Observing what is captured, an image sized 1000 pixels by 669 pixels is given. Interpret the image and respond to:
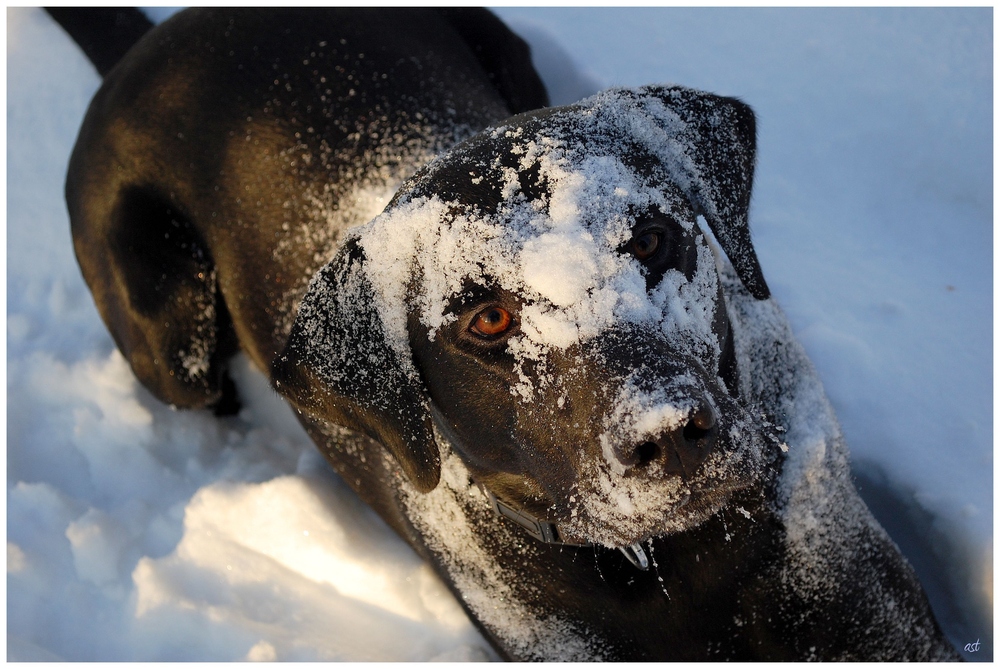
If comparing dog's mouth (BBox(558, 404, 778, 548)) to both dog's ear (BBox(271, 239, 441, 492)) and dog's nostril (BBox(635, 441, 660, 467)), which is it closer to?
A: dog's nostril (BBox(635, 441, 660, 467))

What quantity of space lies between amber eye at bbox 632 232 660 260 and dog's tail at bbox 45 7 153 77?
122 inches

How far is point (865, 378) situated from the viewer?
3029mm

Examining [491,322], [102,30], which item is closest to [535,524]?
[491,322]

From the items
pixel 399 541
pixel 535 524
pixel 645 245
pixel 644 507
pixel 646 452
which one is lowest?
pixel 399 541

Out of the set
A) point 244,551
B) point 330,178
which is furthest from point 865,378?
point 244,551

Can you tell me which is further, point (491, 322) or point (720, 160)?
point (720, 160)

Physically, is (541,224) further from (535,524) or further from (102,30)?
(102,30)

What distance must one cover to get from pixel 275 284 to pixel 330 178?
1.47ft

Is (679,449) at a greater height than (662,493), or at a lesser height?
greater

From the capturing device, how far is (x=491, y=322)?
193cm

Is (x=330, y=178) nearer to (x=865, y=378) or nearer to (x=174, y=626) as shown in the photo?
(x=174, y=626)

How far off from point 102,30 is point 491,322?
311 cm

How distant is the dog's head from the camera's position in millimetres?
1768

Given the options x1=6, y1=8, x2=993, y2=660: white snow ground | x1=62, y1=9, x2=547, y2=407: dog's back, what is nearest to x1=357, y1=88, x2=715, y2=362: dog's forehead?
x1=62, y1=9, x2=547, y2=407: dog's back
